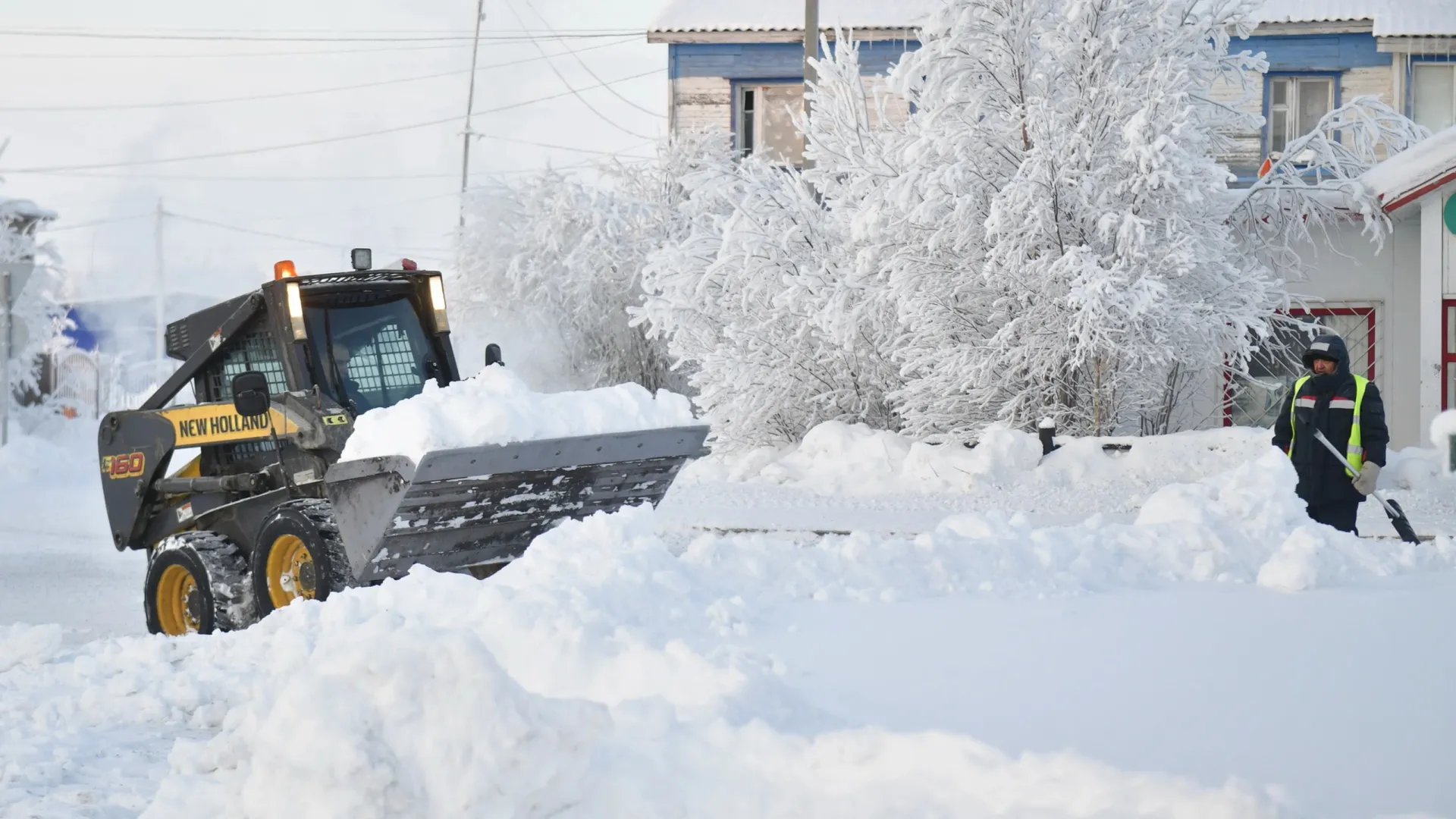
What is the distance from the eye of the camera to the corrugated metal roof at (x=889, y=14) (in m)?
25.4

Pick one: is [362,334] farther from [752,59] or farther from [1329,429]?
[752,59]

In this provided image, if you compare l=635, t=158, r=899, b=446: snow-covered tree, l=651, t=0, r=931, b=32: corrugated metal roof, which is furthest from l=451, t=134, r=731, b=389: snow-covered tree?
l=635, t=158, r=899, b=446: snow-covered tree

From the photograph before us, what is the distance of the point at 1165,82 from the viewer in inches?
614

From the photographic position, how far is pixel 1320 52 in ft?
85.3

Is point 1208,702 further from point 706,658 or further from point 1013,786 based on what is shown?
point 706,658

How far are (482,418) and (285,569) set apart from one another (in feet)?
5.38

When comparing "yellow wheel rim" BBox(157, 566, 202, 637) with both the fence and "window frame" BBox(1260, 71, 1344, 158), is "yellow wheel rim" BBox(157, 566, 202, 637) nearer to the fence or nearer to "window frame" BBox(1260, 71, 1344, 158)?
"window frame" BBox(1260, 71, 1344, 158)

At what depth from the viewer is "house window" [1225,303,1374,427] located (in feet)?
62.8

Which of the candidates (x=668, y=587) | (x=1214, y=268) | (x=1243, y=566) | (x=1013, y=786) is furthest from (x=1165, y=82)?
(x=1013, y=786)

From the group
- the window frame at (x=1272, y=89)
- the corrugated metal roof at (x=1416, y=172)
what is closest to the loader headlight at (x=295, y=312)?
the corrugated metal roof at (x=1416, y=172)

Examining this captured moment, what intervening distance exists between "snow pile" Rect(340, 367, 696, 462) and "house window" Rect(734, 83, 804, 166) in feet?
63.8

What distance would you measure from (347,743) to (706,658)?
1.48 metres

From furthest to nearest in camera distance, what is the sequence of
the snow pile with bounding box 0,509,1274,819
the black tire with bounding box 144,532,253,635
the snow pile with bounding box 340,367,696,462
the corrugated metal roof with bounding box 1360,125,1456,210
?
1. the corrugated metal roof with bounding box 1360,125,1456,210
2. the black tire with bounding box 144,532,253,635
3. the snow pile with bounding box 340,367,696,462
4. the snow pile with bounding box 0,509,1274,819

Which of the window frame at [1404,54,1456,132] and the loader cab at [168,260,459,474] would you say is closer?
the loader cab at [168,260,459,474]
